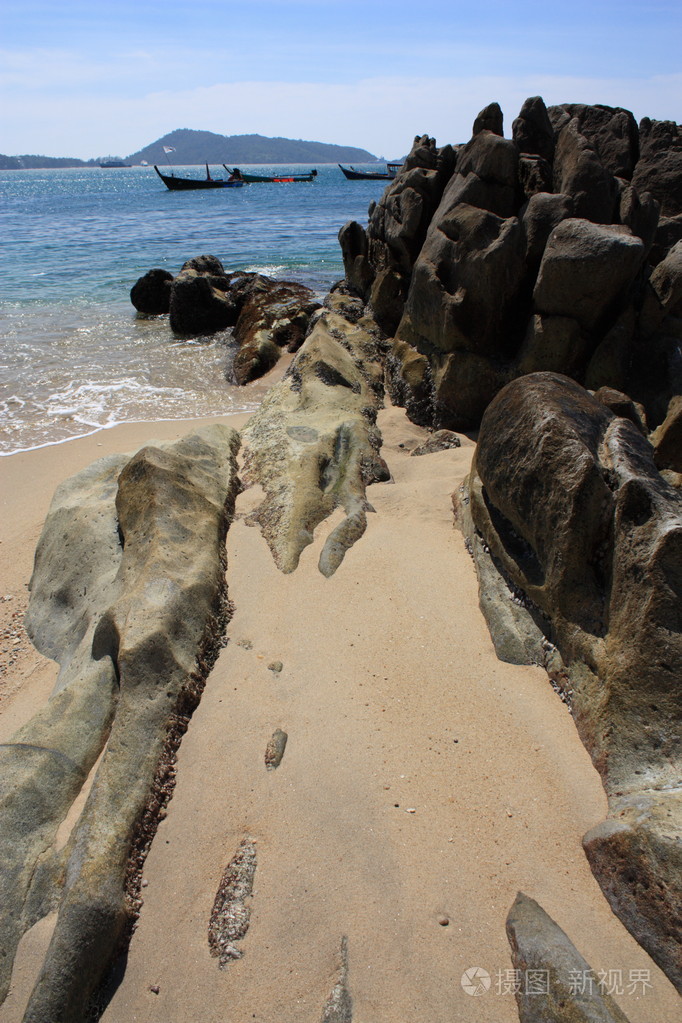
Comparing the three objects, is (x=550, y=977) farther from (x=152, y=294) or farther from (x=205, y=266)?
(x=152, y=294)

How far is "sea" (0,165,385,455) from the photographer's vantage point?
374 inches

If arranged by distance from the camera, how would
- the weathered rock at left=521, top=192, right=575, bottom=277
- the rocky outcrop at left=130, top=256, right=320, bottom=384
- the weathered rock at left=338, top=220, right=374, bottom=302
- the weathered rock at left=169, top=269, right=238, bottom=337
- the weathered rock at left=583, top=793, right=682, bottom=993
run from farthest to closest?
the weathered rock at left=169, top=269, right=238, bottom=337, the rocky outcrop at left=130, top=256, right=320, bottom=384, the weathered rock at left=338, top=220, right=374, bottom=302, the weathered rock at left=521, top=192, right=575, bottom=277, the weathered rock at left=583, top=793, right=682, bottom=993

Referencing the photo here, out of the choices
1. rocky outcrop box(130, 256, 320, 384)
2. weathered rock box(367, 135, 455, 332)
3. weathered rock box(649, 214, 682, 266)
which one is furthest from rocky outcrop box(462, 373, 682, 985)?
rocky outcrop box(130, 256, 320, 384)

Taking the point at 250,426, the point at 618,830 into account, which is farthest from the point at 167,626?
the point at 250,426

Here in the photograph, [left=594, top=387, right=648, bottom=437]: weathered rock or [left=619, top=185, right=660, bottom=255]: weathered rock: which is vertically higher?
[left=619, top=185, right=660, bottom=255]: weathered rock

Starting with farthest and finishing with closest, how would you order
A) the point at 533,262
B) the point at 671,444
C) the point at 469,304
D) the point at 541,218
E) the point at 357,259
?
the point at 357,259 < the point at 469,304 < the point at 533,262 < the point at 541,218 < the point at 671,444

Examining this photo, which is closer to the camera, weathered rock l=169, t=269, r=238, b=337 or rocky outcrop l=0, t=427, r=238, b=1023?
rocky outcrop l=0, t=427, r=238, b=1023

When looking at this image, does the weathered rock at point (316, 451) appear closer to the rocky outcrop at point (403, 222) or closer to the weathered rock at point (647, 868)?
the rocky outcrop at point (403, 222)

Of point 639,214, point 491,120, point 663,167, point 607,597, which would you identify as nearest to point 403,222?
point 491,120

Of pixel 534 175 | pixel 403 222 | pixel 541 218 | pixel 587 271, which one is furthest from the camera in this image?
pixel 403 222

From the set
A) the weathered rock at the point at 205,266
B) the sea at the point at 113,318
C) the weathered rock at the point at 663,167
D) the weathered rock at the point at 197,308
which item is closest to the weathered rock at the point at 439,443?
the sea at the point at 113,318

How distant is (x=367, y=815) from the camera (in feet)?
9.48

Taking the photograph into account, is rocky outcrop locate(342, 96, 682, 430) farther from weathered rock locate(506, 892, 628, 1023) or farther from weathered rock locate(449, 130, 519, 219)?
weathered rock locate(506, 892, 628, 1023)

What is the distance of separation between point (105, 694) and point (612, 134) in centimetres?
866
